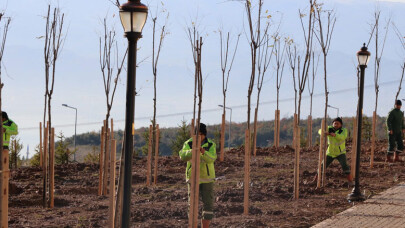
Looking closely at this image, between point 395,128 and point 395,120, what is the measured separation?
0.81ft

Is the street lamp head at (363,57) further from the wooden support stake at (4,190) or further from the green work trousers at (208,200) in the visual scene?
the wooden support stake at (4,190)

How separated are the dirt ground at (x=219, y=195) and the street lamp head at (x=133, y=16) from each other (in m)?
4.12

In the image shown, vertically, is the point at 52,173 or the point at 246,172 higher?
the point at 246,172

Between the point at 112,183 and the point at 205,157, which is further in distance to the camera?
the point at 205,157

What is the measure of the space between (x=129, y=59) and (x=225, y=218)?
458 cm

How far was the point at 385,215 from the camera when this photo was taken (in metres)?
11.9

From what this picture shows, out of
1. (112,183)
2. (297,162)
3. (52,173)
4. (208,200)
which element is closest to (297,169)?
(297,162)

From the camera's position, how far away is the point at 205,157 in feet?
32.1

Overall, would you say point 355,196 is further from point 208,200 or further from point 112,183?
point 112,183

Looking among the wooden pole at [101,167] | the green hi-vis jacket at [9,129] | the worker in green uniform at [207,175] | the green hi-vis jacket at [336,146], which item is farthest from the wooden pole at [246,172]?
the green hi-vis jacket at [9,129]

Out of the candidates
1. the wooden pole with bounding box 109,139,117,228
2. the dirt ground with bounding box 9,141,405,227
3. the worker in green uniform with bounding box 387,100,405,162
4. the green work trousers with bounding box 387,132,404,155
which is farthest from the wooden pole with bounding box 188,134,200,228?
the green work trousers with bounding box 387,132,404,155

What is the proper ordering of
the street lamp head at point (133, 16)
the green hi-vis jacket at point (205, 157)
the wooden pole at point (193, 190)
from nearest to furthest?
the street lamp head at point (133, 16) → the wooden pole at point (193, 190) → the green hi-vis jacket at point (205, 157)

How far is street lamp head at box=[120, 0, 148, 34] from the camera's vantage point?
25.3 feet

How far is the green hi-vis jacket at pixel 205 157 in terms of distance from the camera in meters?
9.66
